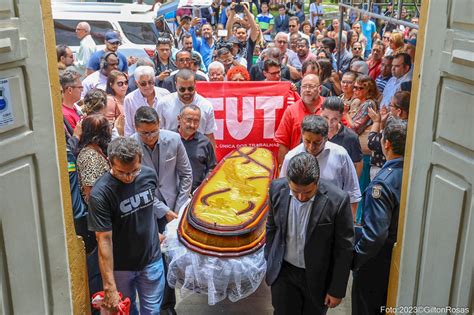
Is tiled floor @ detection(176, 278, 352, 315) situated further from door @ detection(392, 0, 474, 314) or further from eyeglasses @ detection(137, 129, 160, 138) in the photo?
door @ detection(392, 0, 474, 314)

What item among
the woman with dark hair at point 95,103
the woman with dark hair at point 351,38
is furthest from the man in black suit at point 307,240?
the woman with dark hair at point 351,38

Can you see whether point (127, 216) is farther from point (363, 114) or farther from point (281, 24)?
point (281, 24)

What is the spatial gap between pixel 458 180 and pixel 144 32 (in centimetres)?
1214

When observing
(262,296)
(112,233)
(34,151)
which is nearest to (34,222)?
(34,151)

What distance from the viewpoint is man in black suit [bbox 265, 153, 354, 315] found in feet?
12.1

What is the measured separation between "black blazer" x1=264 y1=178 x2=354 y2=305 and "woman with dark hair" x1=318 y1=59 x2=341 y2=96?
400 centimetres

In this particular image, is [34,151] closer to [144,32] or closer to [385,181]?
[385,181]

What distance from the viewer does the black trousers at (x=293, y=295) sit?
3926 millimetres

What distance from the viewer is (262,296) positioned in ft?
17.7

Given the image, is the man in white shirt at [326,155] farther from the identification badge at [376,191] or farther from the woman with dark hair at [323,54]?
the woman with dark hair at [323,54]

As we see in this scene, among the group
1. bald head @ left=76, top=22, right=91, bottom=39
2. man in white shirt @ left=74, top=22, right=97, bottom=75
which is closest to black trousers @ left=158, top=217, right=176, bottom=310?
man in white shirt @ left=74, top=22, right=97, bottom=75

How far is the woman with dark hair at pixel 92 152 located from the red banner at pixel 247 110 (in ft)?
9.41

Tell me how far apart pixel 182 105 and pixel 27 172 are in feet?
11.8

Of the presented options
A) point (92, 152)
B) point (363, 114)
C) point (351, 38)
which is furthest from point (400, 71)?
point (351, 38)
